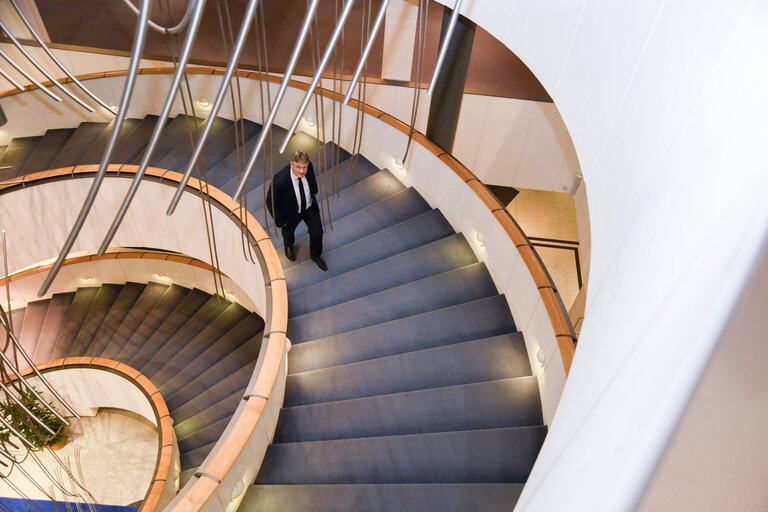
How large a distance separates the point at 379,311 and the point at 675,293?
3.52 metres

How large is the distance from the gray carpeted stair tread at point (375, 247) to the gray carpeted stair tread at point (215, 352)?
137 inches

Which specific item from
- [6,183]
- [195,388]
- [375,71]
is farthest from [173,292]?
[375,71]

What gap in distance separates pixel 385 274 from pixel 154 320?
5453 mm

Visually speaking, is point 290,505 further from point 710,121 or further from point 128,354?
point 128,354

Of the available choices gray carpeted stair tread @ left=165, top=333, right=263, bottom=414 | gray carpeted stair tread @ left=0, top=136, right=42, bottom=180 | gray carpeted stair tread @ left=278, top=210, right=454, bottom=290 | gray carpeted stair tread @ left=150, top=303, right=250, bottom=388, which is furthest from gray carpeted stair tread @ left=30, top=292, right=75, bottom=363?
gray carpeted stair tread @ left=278, top=210, right=454, bottom=290

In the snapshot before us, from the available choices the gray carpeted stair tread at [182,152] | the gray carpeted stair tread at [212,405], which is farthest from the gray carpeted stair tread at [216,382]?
the gray carpeted stair tread at [182,152]

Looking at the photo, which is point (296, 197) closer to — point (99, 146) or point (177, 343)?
point (99, 146)

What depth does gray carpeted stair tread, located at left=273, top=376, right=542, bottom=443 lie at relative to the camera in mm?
3553

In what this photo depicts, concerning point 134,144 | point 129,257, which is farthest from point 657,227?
point 129,257

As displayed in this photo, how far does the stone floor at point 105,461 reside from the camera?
6.95 meters

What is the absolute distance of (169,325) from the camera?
8.19m

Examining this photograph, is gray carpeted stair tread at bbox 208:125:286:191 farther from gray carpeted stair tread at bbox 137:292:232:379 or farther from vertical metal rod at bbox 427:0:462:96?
vertical metal rod at bbox 427:0:462:96

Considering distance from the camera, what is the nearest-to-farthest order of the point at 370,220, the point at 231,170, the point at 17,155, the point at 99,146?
1. the point at 370,220
2. the point at 231,170
3. the point at 99,146
4. the point at 17,155

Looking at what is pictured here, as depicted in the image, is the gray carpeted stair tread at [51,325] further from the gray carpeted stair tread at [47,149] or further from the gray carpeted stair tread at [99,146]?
the gray carpeted stair tread at [99,146]
